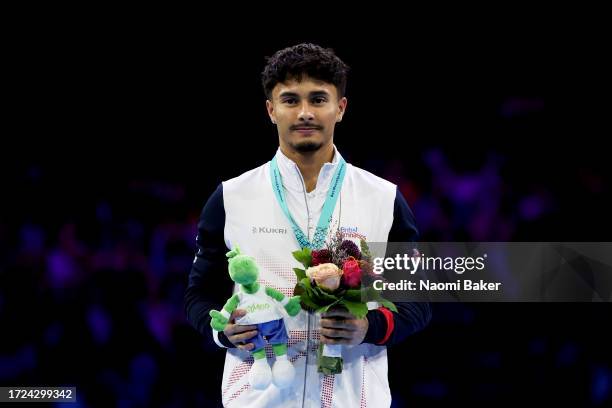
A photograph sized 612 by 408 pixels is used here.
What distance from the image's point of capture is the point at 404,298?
7.98ft

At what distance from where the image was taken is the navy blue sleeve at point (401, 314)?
7.50ft

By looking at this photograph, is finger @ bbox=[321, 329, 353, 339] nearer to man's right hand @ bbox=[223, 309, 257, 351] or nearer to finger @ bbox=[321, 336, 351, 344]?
finger @ bbox=[321, 336, 351, 344]

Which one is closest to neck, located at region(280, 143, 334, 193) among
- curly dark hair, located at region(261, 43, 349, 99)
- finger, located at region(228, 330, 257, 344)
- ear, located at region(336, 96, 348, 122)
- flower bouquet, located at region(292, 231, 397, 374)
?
ear, located at region(336, 96, 348, 122)

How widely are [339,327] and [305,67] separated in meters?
0.89

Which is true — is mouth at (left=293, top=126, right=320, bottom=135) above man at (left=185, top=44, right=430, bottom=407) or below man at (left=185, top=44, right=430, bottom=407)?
above

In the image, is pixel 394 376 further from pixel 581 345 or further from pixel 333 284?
pixel 333 284

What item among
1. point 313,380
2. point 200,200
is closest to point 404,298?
point 313,380

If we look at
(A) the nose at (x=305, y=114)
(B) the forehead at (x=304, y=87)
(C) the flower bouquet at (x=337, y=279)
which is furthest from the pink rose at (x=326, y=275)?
(B) the forehead at (x=304, y=87)

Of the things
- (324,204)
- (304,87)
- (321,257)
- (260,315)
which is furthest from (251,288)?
(304,87)

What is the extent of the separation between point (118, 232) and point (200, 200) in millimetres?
431

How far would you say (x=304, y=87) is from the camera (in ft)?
8.11

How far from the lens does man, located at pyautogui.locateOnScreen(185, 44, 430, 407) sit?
7.64 ft

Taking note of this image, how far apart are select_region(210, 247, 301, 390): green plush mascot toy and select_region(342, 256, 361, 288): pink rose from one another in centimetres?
18

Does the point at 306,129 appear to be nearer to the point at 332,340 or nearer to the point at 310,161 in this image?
the point at 310,161
